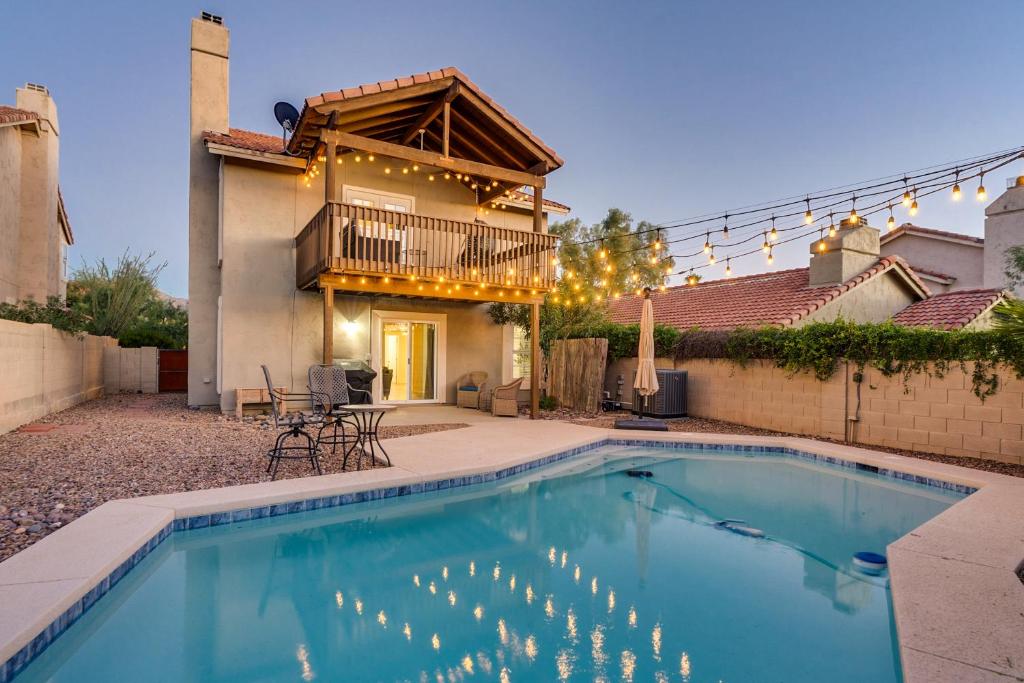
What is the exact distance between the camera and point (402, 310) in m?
12.4

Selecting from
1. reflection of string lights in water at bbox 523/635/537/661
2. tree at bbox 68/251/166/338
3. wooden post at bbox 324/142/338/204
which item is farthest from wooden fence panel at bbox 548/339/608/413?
tree at bbox 68/251/166/338

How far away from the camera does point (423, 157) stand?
389 inches

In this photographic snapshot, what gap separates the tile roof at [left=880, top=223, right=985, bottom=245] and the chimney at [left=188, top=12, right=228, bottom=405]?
20520 millimetres

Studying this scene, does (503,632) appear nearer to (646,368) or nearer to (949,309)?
(646,368)

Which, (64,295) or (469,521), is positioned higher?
(64,295)

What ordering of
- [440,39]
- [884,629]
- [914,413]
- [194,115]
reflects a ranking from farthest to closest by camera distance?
[440,39], [194,115], [914,413], [884,629]

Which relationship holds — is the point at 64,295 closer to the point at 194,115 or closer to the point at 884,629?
the point at 194,115

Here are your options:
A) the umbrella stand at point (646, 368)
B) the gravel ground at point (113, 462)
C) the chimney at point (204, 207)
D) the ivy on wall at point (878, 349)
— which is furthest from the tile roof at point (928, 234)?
the chimney at point (204, 207)

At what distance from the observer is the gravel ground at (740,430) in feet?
→ 23.7

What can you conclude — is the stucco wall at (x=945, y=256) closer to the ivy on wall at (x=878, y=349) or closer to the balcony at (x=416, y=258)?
the ivy on wall at (x=878, y=349)

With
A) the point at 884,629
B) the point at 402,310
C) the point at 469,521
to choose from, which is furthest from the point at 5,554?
the point at 402,310

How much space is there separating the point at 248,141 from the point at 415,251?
465 cm

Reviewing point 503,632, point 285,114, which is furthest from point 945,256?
point 503,632

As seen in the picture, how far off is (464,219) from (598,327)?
423 centimetres
